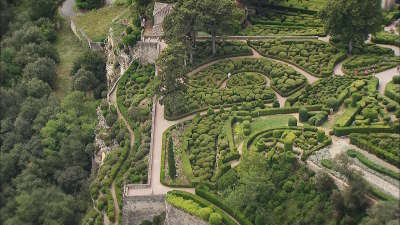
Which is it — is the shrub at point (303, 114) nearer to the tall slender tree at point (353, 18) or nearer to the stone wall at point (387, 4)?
the tall slender tree at point (353, 18)

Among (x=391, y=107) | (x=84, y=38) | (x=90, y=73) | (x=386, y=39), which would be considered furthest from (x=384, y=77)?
(x=84, y=38)

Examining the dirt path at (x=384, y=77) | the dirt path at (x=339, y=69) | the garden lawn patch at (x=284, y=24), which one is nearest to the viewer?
the dirt path at (x=384, y=77)

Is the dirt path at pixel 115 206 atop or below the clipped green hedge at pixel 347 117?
below

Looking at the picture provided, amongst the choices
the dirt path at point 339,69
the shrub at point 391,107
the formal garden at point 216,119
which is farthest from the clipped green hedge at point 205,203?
the dirt path at point 339,69

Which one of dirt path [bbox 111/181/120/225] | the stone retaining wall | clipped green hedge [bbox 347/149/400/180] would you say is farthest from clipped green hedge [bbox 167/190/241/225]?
the stone retaining wall

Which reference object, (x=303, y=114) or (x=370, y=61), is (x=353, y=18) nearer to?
(x=370, y=61)

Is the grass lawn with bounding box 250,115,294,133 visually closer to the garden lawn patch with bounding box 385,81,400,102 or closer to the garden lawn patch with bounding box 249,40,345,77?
the garden lawn patch with bounding box 249,40,345,77
